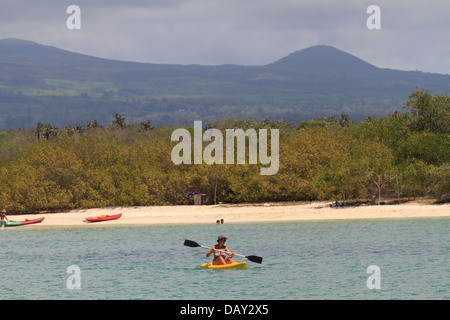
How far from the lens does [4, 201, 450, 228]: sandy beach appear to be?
46250mm

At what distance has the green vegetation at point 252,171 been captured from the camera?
167 ft

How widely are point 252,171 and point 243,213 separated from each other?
21.3 ft

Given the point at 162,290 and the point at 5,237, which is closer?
the point at 162,290

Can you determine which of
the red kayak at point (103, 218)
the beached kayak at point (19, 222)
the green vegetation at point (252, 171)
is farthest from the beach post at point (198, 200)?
the beached kayak at point (19, 222)

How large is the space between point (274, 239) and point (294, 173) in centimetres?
1637

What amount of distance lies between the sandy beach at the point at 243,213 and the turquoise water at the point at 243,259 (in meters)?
2.23

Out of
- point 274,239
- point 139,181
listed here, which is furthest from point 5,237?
point 274,239

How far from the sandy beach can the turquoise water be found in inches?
87.9

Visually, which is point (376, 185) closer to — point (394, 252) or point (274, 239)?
point (274, 239)

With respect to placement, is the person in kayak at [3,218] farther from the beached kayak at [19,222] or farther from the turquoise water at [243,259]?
the turquoise water at [243,259]

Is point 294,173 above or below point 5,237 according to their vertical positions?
above
